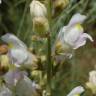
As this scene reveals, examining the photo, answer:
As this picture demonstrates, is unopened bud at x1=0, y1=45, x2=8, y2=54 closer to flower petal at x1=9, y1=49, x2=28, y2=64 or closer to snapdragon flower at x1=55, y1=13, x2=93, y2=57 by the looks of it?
flower petal at x1=9, y1=49, x2=28, y2=64

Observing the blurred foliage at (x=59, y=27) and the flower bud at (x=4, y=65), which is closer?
the flower bud at (x=4, y=65)

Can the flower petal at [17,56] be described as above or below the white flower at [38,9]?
below

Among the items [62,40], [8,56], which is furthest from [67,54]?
[8,56]

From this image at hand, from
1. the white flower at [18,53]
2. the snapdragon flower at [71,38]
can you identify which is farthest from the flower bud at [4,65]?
the snapdragon flower at [71,38]

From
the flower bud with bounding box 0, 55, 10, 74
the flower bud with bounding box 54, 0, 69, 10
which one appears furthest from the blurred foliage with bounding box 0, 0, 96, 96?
the flower bud with bounding box 0, 55, 10, 74

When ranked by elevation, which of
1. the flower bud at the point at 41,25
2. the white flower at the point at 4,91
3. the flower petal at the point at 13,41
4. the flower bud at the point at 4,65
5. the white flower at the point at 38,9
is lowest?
the white flower at the point at 4,91

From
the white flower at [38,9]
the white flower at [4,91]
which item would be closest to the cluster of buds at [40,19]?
the white flower at [38,9]

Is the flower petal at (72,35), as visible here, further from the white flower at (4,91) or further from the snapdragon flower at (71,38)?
the white flower at (4,91)
